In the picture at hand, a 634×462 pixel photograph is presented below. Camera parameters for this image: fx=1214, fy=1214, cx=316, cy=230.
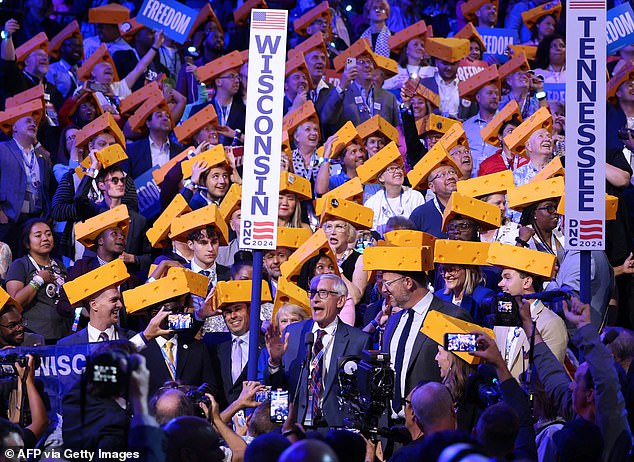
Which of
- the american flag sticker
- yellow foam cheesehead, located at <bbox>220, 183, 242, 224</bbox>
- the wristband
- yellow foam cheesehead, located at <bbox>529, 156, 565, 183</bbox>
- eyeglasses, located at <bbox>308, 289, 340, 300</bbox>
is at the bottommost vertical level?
eyeglasses, located at <bbox>308, 289, 340, 300</bbox>

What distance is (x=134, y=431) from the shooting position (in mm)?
4574

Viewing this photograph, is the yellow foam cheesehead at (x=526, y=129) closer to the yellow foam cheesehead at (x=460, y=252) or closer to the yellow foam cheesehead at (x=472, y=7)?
the yellow foam cheesehead at (x=460, y=252)

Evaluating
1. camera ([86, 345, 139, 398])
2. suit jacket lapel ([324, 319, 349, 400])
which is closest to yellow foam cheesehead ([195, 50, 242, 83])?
suit jacket lapel ([324, 319, 349, 400])

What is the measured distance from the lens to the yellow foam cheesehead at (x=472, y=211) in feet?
31.4

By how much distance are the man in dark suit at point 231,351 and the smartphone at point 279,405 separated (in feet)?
5.75

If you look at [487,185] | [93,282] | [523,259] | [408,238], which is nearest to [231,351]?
[93,282]

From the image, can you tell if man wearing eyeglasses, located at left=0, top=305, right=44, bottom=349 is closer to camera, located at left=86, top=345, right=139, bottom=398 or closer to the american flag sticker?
the american flag sticker

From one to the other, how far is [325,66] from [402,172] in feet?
11.0

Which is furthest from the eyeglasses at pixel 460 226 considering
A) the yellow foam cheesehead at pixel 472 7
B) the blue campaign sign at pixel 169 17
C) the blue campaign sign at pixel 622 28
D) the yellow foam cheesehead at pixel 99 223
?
the yellow foam cheesehead at pixel 472 7

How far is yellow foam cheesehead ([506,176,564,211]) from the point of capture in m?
9.52

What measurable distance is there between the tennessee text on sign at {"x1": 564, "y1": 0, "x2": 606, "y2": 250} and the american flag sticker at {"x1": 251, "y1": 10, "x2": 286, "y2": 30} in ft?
5.62

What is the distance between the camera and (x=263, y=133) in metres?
7.20

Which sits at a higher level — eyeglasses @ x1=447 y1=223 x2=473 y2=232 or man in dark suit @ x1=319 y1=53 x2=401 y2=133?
man in dark suit @ x1=319 y1=53 x2=401 y2=133

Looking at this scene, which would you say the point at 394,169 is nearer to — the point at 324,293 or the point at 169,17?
the point at 324,293
